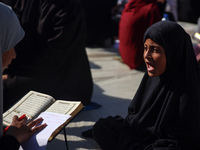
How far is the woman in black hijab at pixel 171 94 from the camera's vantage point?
212cm

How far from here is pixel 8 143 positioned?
171 centimetres

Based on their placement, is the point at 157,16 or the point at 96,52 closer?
the point at 157,16

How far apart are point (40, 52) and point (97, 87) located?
4.55 feet

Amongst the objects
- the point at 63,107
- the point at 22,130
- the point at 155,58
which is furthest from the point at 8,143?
the point at 155,58

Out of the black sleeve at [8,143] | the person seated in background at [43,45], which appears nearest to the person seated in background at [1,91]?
the black sleeve at [8,143]

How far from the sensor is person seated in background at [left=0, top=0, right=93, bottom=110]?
→ 3318 mm

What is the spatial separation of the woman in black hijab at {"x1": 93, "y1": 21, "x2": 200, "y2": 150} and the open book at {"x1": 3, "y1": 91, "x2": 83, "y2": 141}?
0.46 meters

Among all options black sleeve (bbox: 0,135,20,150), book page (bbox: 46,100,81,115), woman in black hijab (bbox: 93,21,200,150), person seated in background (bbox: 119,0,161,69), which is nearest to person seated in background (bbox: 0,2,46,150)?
black sleeve (bbox: 0,135,20,150)

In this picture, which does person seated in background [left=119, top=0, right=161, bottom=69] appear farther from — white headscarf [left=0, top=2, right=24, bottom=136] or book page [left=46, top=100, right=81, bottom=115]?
white headscarf [left=0, top=2, right=24, bottom=136]

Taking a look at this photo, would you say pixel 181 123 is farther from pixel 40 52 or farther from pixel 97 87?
pixel 97 87

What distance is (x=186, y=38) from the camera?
2.18m

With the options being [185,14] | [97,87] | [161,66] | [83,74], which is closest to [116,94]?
[97,87]

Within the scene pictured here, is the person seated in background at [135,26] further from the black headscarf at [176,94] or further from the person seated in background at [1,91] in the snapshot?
the person seated in background at [1,91]

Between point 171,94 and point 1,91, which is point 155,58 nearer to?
point 171,94
